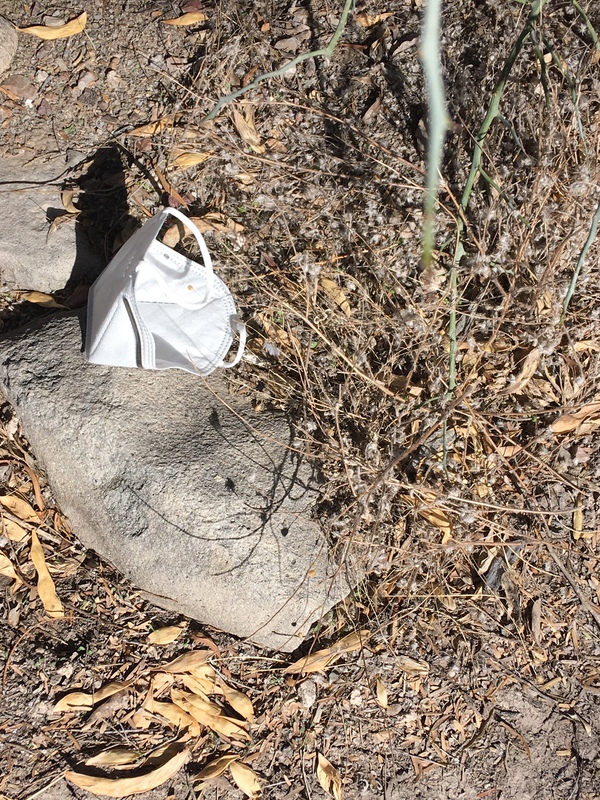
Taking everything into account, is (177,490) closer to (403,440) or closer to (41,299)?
(403,440)

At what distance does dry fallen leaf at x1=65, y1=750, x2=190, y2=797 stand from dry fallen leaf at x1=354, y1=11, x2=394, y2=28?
3.22m

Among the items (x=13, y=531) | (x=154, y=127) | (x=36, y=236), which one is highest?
(x=154, y=127)

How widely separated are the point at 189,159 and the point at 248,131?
295 millimetres

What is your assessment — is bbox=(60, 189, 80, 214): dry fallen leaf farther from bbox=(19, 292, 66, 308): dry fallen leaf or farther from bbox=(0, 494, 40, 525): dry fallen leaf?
bbox=(0, 494, 40, 525): dry fallen leaf

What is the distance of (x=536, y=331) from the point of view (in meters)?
2.53

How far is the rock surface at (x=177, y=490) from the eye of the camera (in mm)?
2381

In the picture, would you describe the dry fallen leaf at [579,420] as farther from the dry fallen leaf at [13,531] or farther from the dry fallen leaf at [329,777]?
the dry fallen leaf at [13,531]

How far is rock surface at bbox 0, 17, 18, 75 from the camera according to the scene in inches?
118

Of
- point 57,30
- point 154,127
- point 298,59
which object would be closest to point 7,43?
point 57,30

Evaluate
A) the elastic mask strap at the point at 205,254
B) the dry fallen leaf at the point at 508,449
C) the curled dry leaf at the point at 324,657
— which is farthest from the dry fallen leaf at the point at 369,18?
the curled dry leaf at the point at 324,657

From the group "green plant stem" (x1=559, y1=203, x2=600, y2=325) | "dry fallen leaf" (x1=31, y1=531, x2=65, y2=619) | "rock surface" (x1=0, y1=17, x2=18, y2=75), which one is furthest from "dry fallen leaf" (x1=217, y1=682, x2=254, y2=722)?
"rock surface" (x1=0, y1=17, x2=18, y2=75)

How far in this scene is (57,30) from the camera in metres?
3.08

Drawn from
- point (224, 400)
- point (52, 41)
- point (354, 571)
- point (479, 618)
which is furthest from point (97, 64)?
point (479, 618)

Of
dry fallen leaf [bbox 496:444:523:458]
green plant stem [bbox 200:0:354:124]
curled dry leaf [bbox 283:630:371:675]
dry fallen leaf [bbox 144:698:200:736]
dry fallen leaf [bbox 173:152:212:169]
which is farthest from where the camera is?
dry fallen leaf [bbox 173:152:212:169]
